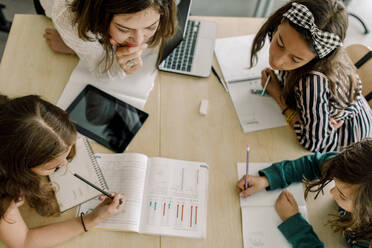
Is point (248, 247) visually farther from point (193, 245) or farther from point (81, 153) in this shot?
point (81, 153)

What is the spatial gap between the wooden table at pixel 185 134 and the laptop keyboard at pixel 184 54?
0.04m

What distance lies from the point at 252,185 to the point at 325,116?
36 centimetres

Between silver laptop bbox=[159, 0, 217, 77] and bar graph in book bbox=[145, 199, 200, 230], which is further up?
silver laptop bbox=[159, 0, 217, 77]

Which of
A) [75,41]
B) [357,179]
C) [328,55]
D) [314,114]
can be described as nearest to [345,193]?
[357,179]

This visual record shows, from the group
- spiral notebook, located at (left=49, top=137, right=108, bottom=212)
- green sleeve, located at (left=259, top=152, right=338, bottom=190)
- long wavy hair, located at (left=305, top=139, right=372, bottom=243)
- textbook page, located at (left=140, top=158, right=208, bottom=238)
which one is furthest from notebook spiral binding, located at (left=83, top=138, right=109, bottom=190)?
long wavy hair, located at (left=305, top=139, right=372, bottom=243)

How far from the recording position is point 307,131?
1.14 m

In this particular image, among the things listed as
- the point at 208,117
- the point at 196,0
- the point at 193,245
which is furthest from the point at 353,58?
the point at 196,0

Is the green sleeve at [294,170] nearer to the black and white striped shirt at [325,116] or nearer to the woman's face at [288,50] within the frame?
the black and white striped shirt at [325,116]

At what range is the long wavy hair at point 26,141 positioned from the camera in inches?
30.6

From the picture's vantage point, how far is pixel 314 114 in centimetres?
113

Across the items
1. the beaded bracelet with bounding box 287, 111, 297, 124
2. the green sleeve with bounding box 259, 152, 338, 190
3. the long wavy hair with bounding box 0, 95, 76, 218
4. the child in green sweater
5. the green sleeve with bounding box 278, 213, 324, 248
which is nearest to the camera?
the long wavy hair with bounding box 0, 95, 76, 218

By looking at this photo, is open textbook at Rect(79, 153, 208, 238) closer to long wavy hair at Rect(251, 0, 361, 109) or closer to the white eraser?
the white eraser

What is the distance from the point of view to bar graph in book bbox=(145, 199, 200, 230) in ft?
3.31

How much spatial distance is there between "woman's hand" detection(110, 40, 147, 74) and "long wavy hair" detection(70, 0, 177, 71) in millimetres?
40
